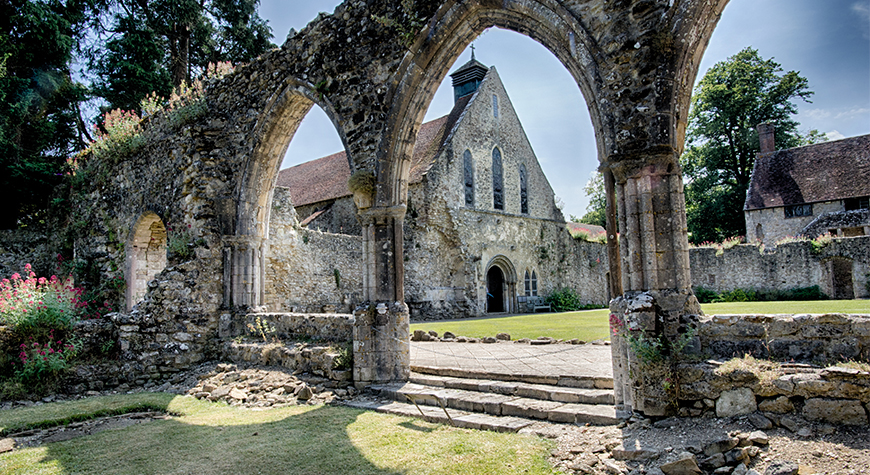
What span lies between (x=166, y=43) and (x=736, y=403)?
21.7m

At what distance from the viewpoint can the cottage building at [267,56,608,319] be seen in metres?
18.0

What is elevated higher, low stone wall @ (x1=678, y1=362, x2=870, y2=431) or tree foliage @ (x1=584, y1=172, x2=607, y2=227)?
tree foliage @ (x1=584, y1=172, x2=607, y2=227)

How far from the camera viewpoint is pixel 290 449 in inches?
164

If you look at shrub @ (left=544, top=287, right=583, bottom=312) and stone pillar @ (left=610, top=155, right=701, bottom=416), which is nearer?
stone pillar @ (left=610, top=155, right=701, bottom=416)

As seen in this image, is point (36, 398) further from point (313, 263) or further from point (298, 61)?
point (313, 263)

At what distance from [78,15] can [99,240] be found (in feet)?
32.1

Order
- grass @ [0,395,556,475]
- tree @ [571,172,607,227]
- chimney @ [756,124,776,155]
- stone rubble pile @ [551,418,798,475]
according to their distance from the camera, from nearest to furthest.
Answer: stone rubble pile @ [551,418,798,475], grass @ [0,395,556,475], chimney @ [756,124,776,155], tree @ [571,172,607,227]

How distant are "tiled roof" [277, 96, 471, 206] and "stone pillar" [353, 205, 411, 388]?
37.1 feet

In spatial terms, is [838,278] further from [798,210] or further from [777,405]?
[777,405]

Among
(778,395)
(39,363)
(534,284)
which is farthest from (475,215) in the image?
(778,395)

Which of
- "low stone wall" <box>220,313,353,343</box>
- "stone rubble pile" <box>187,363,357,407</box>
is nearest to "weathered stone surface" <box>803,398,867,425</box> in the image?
"stone rubble pile" <box>187,363,357,407</box>

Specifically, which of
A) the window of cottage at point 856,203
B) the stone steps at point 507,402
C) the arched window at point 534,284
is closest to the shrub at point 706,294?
the arched window at point 534,284

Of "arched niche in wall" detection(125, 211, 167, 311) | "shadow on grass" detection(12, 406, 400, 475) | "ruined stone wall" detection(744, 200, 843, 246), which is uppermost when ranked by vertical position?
"ruined stone wall" detection(744, 200, 843, 246)

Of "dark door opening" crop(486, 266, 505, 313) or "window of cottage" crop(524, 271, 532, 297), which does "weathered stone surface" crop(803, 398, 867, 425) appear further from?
"window of cottage" crop(524, 271, 532, 297)
